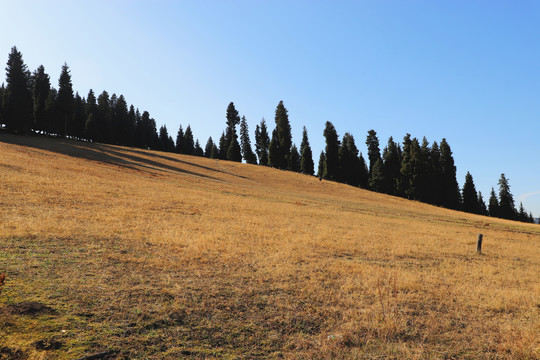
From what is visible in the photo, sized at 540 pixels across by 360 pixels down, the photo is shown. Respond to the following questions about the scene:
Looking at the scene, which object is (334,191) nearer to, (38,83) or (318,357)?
(318,357)

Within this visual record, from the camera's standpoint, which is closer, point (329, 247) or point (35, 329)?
Answer: point (35, 329)

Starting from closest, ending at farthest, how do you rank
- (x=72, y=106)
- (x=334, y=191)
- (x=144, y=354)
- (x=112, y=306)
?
(x=144, y=354) < (x=112, y=306) < (x=334, y=191) < (x=72, y=106)

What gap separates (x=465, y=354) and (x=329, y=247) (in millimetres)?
8434

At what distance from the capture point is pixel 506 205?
82312 millimetres

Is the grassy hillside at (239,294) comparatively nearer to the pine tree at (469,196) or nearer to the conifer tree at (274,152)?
the conifer tree at (274,152)

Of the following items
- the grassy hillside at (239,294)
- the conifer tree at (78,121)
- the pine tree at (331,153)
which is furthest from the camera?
the conifer tree at (78,121)

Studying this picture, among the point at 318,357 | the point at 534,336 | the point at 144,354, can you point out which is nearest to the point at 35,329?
the point at 144,354

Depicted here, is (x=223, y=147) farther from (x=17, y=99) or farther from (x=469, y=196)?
(x=469, y=196)

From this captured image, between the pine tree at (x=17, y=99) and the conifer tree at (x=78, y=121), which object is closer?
the pine tree at (x=17, y=99)

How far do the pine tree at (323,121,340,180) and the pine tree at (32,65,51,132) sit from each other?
7639cm

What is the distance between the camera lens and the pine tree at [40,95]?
242ft

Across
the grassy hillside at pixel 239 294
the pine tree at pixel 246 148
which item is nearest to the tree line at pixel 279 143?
the pine tree at pixel 246 148

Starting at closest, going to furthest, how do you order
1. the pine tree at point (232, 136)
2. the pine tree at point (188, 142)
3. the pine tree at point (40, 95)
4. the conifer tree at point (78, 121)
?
the pine tree at point (40, 95), the conifer tree at point (78, 121), the pine tree at point (232, 136), the pine tree at point (188, 142)

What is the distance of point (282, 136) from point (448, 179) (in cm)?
4715
